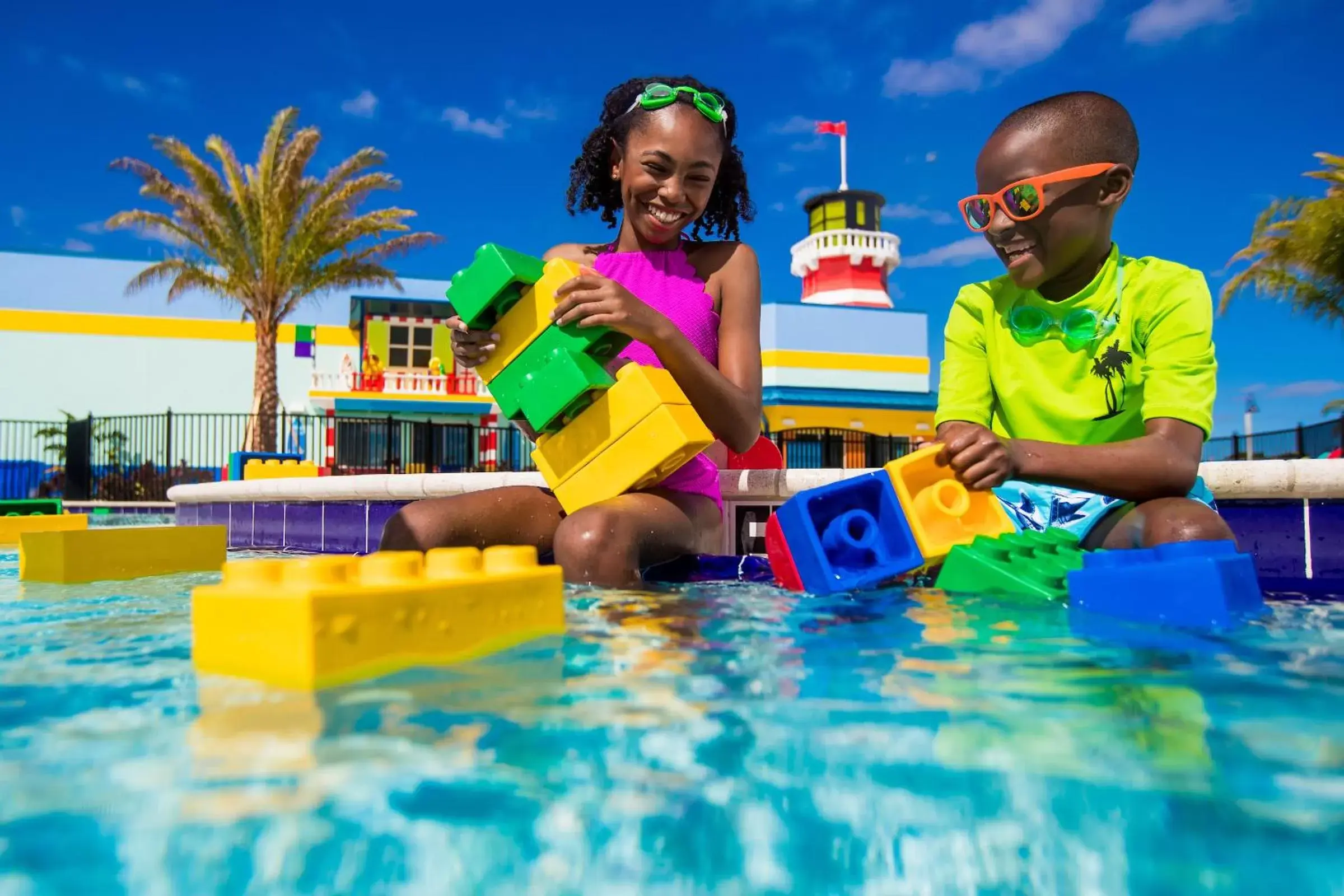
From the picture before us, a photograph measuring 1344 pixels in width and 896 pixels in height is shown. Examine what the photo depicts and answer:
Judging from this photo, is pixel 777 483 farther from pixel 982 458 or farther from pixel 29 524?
pixel 29 524

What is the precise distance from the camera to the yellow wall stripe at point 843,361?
1201 inches

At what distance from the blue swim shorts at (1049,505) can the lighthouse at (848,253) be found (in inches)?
1357

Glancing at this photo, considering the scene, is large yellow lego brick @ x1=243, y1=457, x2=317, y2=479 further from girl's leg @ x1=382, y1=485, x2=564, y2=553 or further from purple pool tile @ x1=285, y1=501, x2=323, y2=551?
girl's leg @ x1=382, y1=485, x2=564, y2=553

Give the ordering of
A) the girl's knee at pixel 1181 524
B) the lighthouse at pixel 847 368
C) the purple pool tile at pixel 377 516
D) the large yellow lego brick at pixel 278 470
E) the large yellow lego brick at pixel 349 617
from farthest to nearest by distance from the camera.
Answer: the lighthouse at pixel 847 368 → the large yellow lego brick at pixel 278 470 → the purple pool tile at pixel 377 516 → the girl's knee at pixel 1181 524 → the large yellow lego brick at pixel 349 617

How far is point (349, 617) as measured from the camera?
1346mm

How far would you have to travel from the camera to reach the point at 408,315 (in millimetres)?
26672

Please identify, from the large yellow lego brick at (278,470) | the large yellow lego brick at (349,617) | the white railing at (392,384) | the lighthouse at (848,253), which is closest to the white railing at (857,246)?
the lighthouse at (848,253)

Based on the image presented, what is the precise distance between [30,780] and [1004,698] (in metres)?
1.17

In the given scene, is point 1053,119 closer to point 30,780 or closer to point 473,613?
point 473,613

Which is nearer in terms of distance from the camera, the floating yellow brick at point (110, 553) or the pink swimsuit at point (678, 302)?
the pink swimsuit at point (678, 302)

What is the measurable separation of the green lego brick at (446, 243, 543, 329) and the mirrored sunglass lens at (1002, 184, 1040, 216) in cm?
130

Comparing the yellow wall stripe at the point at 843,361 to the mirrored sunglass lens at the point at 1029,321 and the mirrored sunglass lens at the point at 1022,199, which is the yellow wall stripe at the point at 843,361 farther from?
the mirrored sunglass lens at the point at 1022,199

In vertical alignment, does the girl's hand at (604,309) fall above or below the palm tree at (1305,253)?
below

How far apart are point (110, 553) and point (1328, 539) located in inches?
158
